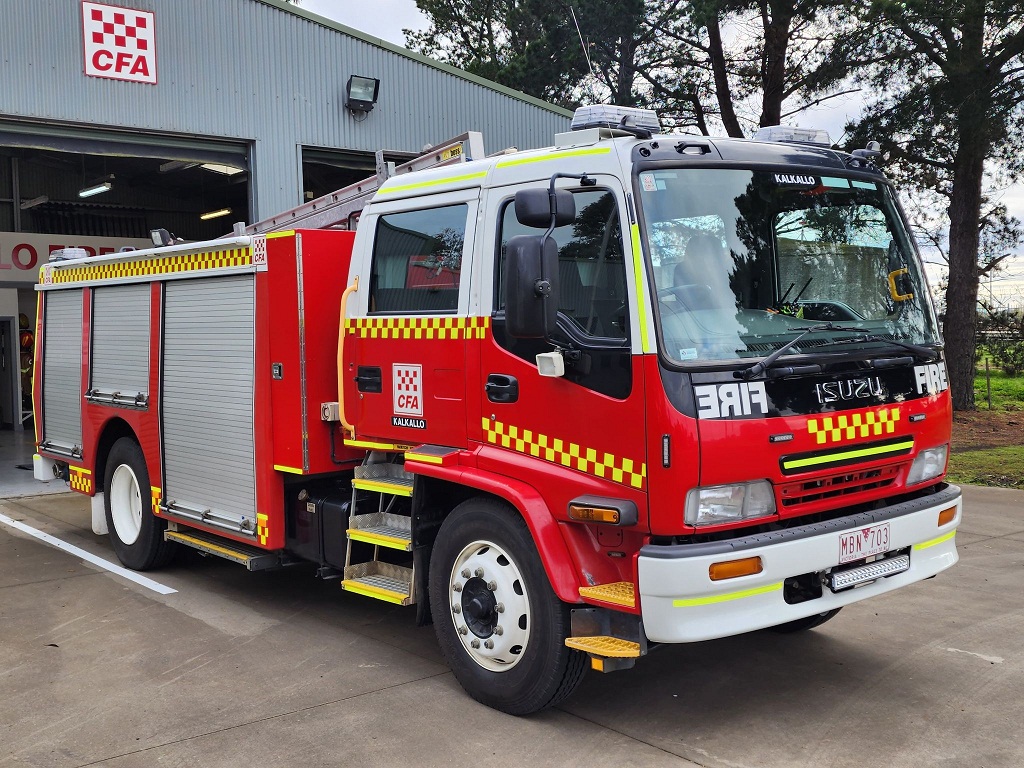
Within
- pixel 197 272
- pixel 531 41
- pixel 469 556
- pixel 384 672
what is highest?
pixel 531 41

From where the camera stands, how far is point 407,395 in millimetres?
5348

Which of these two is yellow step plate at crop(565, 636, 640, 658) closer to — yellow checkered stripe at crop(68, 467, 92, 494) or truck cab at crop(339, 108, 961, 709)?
truck cab at crop(339, 108, 961, 709)

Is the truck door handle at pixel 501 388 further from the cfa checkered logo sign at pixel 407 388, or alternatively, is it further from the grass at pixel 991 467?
the grass at pixel 991 467

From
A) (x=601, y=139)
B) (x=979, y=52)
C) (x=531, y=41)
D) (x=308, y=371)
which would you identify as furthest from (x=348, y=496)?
(x=531, y=41)

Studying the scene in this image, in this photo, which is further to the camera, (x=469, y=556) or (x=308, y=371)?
(x=308, y=371)

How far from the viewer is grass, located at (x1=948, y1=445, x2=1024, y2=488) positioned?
1116 centimetres

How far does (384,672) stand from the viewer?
17.7ft

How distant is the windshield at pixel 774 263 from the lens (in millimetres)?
4254

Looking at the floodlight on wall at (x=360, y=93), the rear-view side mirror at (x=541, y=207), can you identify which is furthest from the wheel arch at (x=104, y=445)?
the floodlight on wall at (x=360, y=93)

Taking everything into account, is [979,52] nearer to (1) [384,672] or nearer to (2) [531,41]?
(2) [531,41]

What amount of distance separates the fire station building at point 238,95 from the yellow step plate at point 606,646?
921cm

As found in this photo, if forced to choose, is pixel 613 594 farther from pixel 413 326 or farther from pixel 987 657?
pixel 987 657

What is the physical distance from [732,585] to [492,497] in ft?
4.21

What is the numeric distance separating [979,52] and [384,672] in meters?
11.8
